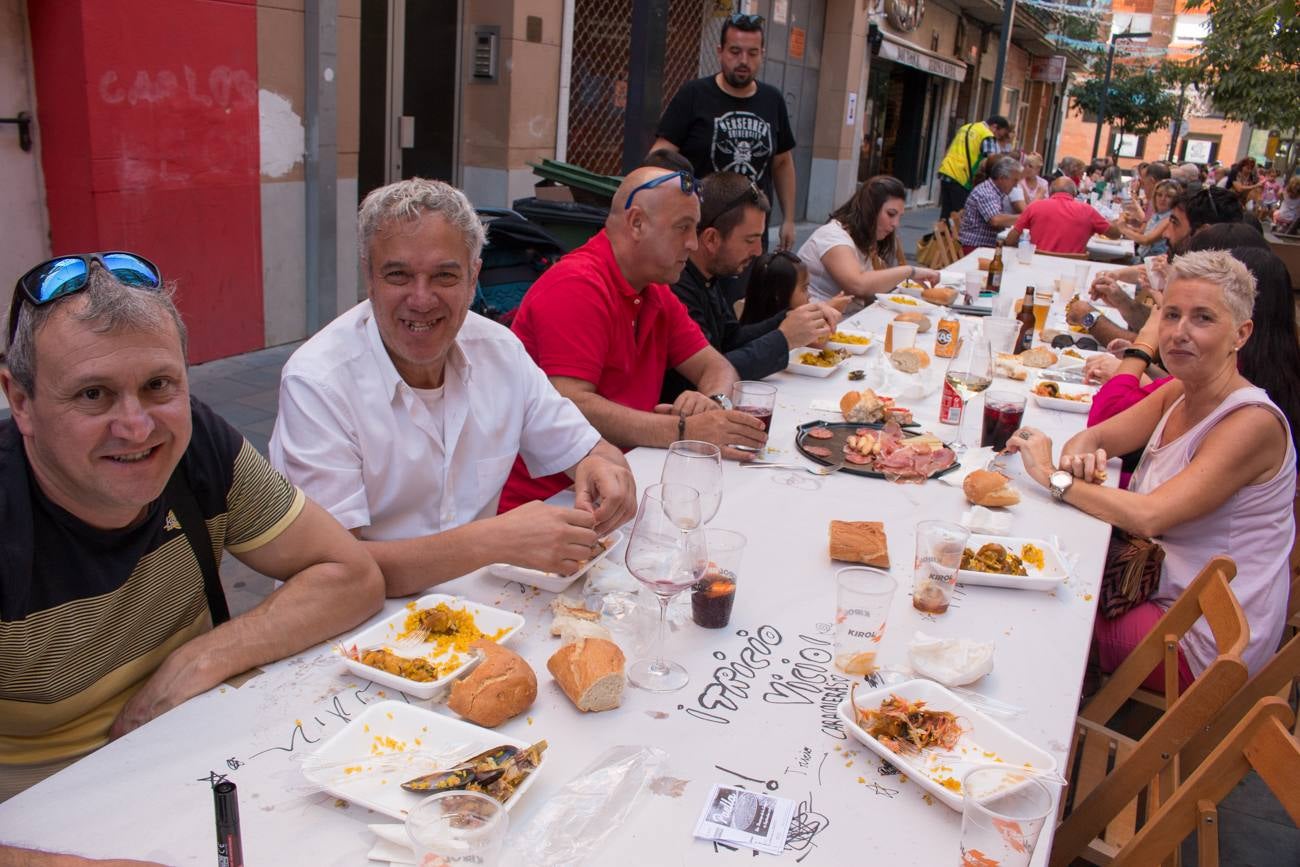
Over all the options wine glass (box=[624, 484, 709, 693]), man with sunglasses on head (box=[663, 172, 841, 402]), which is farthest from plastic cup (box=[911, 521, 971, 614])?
man with sunglasses on head (box=[663, 172, 841, 402])

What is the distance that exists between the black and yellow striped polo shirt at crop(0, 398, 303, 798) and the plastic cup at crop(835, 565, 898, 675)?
119 cm

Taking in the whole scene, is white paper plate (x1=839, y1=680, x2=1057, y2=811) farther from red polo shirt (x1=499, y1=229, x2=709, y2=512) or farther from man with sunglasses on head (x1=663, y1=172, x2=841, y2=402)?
man with sunglasses on head (x1=663, y1=172, x2=841, y2=402)

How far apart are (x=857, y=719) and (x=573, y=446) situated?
1.48 meters

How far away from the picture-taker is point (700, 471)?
2596 millimetres

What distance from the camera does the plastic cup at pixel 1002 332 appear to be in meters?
4.92

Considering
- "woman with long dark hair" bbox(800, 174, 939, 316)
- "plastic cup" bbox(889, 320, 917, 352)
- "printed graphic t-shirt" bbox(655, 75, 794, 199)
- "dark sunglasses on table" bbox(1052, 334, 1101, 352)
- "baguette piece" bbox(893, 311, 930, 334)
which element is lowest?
"dark sunglasses on table" bbox(1052, 334, 1101, 352)

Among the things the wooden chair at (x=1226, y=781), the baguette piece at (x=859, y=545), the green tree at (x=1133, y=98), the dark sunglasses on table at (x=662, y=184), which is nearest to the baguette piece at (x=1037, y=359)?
the dark sunglasses on table at (x=662, y=184)

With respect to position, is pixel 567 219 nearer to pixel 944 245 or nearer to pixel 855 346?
pixel 855 346

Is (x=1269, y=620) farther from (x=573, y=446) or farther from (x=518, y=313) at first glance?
(x=518, y=313)

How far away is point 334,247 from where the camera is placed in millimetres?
7371

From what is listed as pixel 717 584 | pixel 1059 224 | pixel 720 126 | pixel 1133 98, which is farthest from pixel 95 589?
pixel 1133 98

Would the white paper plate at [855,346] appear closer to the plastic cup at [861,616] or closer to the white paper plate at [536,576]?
the white paper plate at [536,576]

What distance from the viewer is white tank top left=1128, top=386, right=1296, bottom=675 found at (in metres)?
3.08

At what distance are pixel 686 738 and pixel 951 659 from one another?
0.62 meters
